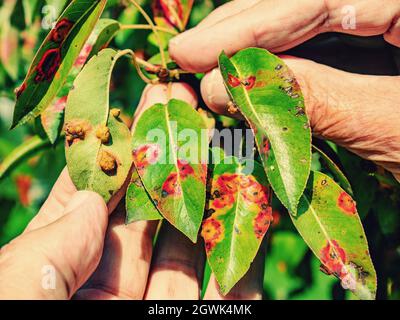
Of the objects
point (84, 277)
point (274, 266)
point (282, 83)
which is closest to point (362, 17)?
point (282, 83)

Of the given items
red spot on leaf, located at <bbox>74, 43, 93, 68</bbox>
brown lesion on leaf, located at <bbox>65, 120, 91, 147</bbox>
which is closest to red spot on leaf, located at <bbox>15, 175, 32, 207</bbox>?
red spot on leaf, located at <bbox>74, 43, 93, 68</bbox>

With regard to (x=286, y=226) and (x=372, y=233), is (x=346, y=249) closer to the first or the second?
(x=372, y=233)

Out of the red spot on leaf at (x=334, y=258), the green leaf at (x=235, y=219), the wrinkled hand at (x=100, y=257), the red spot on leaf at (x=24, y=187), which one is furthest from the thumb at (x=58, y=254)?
the red spot on leaf at (x=24, y=187)

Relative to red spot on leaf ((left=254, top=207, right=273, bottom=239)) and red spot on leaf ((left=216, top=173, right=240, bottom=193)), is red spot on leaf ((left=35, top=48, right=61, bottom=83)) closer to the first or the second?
red spot on leaf ((left=216, top=173, right=240, bottom=193))

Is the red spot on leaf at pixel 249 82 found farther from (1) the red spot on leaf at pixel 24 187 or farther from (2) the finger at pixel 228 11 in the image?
(1) the red spot on leaf at pixel 24 187

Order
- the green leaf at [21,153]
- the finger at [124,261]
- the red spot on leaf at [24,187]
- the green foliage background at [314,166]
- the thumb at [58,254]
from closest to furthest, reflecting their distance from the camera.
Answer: the thumb at [58,254]
the finger at [124,261]
the green foliage background at [314,166]
the green leaf at [21,153]
the red spot on leaf at [24,187]

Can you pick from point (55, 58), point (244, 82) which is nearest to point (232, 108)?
point (244, 82)

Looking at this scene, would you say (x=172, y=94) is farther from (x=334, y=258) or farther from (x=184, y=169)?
(x=334, y=258)
